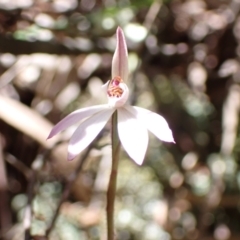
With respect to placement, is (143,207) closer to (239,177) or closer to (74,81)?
(239,177)

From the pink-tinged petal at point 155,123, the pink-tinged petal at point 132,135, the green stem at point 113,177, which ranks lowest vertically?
the green stem at point 113,177

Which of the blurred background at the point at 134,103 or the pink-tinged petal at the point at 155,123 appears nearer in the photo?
the pink-tinged petal at the point at 155,123

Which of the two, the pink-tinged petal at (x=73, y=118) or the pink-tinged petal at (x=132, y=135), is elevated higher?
the pink-tinged petal at (x=73, y=118)

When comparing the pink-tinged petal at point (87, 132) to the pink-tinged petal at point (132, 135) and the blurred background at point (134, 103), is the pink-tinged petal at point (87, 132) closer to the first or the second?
the pink-tinged petal at point (132, 135)

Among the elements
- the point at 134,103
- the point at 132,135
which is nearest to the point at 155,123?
the point at 132,135

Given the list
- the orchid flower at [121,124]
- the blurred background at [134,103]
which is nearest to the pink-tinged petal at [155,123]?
the orchid flower at [121,124]

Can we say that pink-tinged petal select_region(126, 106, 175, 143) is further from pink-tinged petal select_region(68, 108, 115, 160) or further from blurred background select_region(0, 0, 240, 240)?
blurred background select_region(0, 0, 240, 240)

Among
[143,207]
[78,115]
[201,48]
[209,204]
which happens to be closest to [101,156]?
[143,207]
